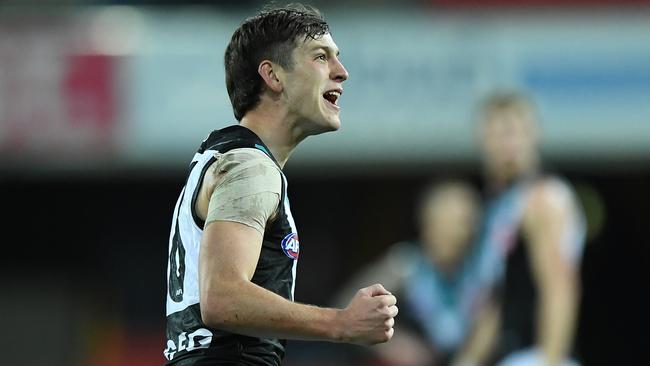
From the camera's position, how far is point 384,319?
10.8 feet

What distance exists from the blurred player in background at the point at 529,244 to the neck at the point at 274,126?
5.71m

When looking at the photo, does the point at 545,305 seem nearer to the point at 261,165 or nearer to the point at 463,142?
the point at 463,142

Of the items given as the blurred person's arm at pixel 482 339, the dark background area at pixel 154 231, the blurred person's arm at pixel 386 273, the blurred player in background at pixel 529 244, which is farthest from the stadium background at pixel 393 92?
the blurred person's arm at pixel 482 339

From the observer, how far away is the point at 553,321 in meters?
9.32

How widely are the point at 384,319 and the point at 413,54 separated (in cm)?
792

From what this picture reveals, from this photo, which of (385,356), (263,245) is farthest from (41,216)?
(263,245)

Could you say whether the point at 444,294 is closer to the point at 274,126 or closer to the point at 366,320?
the point at 274,126

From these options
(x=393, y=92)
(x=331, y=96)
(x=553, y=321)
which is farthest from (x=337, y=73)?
(x=393, y=92)

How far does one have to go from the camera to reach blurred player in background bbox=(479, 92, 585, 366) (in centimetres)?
931

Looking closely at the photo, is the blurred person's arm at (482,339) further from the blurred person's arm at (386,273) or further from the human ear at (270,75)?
the human ear at (270,75)

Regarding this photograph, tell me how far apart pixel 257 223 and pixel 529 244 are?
634cm

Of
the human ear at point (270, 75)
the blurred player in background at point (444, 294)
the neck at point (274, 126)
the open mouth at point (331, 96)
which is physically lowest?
the neck at point (274, 126)

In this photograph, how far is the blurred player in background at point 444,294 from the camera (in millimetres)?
10469

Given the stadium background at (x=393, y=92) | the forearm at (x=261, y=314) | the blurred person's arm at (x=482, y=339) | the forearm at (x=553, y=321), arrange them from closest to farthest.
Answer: the forearm at (x=261, y=314) → the forearm at (x=553, y=321) → the blurred person's arm at (x=482, y=339) → the stadium background at (x=393, y=92)
